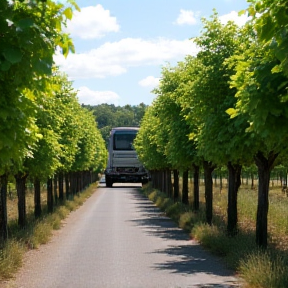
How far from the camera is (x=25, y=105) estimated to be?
25.6 ft

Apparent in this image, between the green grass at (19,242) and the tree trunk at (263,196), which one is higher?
the tree trunk at (263,196)

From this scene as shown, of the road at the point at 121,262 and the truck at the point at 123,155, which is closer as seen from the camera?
the road at the point at 121,262

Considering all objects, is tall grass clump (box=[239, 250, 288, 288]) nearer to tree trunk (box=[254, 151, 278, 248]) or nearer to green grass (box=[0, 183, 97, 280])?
tree trunk (box=[254, 151, 278, 248])

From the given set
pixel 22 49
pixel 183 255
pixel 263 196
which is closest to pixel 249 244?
pixel 263 196

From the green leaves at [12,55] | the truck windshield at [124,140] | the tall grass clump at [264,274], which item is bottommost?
the tall grass clump at [264,274]

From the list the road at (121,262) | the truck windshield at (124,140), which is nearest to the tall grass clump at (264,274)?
the road at (121,262)

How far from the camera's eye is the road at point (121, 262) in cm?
1205

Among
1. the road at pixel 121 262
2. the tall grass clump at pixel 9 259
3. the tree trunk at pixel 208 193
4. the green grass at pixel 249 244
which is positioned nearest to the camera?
the green grass at pixel 249 244

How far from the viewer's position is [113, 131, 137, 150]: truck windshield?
65.7 metres

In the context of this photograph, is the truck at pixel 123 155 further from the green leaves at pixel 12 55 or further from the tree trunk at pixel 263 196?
the green leaves at pixel 12 55

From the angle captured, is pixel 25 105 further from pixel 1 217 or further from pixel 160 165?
pixel 160 165

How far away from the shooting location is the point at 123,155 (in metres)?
67.2

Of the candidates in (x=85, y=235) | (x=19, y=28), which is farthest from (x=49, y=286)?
(x=85, y=235)

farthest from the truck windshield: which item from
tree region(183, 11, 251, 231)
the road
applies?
tree region(183, 11, 251, 231)
